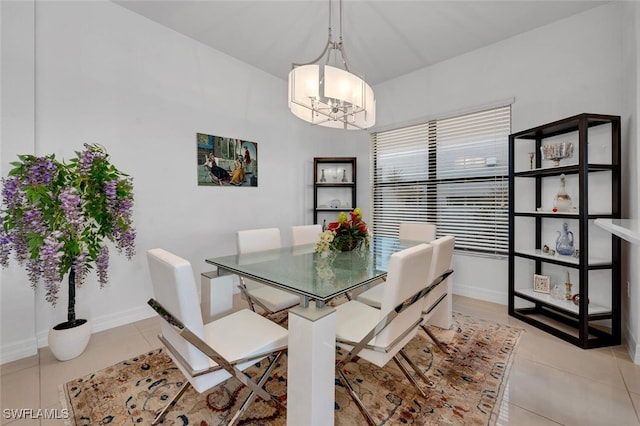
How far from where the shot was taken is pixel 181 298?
1189 millimetres

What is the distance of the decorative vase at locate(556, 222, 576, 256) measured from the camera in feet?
8.52

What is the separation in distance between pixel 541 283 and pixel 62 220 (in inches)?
168

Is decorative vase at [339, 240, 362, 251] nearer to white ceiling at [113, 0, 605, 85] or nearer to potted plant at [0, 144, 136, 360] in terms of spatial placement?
white ceiling at [113, 0, 605, 85]

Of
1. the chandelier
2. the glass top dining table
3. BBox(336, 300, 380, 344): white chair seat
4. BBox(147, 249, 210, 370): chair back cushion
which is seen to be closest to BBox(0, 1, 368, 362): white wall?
the glass top dining table

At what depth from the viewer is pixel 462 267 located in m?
3.56

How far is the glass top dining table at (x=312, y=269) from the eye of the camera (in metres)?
1.56

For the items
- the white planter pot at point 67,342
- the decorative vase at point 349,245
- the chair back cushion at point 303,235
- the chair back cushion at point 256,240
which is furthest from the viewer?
the chair back cushion at point 303,235

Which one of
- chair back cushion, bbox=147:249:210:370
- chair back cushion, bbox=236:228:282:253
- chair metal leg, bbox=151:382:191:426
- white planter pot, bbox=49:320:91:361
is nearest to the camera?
chair back cushion, bbox=147:249:210:370

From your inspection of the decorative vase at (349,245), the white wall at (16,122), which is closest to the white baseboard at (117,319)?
the white wall at (16,122)

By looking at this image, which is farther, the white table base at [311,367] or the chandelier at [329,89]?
the chandelier at [329,89]

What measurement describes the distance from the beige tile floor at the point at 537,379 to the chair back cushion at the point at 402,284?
2.66 ft

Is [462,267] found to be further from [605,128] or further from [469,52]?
[469,52]

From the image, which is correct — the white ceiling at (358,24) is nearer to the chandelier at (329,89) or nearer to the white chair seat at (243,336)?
the chandelier at (329,89)

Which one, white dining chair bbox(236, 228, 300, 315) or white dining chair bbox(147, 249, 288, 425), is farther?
white dining chair bbox(236, 228, 300, 315)
